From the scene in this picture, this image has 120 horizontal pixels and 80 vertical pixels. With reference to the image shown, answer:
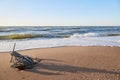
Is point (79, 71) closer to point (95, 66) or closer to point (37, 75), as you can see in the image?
point (95, 66)

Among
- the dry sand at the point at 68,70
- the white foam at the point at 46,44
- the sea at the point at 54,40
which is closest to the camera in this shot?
the dry sand at the point at 68,70

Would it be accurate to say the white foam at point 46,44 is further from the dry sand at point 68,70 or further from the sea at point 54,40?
the dry sand at point 68,70

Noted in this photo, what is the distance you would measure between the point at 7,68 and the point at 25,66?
0.74 meters

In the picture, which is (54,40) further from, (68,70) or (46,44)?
(68,70)

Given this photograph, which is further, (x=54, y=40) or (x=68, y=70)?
(x=54, y=40)

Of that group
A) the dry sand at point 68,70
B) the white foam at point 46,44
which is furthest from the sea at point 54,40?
the dry sand at point 68,70

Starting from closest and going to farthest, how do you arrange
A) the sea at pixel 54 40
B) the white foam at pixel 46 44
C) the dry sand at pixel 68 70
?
the dry sand at pixel 68 70 → the white foam at pixel 46 44 → the sea at pixel 54 40

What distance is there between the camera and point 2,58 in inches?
407

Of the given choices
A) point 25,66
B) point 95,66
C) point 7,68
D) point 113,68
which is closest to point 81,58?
point 95,66

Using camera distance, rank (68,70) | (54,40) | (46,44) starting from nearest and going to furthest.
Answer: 1. (68,70)
2. (46,44)
3. (54,40)

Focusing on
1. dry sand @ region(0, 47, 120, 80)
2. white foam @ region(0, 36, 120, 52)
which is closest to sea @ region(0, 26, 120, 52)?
white foam @ region(0, 36, 120, 52)

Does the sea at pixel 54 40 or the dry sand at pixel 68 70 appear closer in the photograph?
the dry sand at pixel 68 70

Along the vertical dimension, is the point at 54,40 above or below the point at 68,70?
below

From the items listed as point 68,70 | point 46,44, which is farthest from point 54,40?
point 68,70
